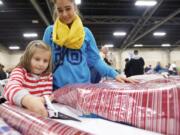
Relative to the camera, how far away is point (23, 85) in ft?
3.16

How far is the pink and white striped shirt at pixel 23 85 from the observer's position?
0.78m

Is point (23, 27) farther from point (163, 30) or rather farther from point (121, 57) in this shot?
point (121, 57)

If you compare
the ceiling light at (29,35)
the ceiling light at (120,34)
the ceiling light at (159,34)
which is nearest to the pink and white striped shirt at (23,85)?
the ceiling light at (120,34)

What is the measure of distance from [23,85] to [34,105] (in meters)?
0.30

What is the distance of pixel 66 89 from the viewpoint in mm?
845

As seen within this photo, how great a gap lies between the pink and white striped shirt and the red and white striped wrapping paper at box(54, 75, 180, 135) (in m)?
0.17

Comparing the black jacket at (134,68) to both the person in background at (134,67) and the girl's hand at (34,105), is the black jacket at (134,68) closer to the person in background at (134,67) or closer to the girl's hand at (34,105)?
the person in background at (134,67)

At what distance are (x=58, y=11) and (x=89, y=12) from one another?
923 centimetres

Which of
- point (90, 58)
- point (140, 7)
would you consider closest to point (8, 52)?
point (140, 7)

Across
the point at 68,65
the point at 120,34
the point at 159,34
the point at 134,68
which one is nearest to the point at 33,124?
the point at 68,65

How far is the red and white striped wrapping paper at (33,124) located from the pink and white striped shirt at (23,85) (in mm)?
96

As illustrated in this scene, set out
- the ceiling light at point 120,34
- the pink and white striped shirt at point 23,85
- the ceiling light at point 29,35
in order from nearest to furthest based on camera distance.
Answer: the pink and white striped shirt at point 23,85 < the ceiling light at point 29,35 < the ceiling light at point 120,34

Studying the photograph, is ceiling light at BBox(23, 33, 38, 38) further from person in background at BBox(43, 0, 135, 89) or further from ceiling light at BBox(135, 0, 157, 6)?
person in background at BBox(43, 0, 135, 89)

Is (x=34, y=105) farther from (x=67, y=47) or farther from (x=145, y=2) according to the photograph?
(x=145, y=2)
